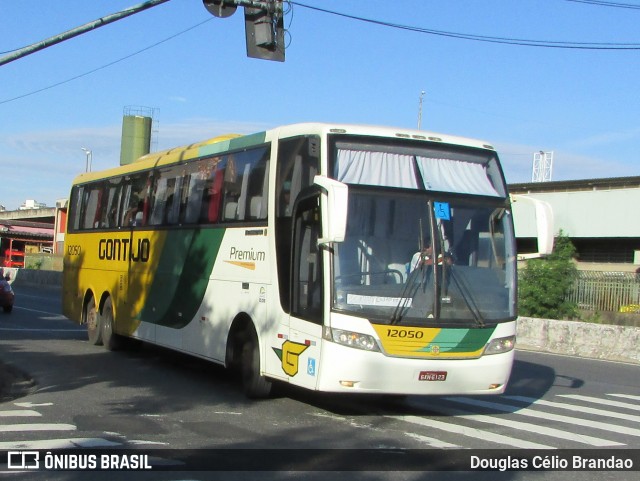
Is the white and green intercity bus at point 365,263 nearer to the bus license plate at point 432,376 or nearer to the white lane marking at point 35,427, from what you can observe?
the bus license plate at point 432,376

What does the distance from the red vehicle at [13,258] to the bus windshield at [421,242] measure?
6106cm

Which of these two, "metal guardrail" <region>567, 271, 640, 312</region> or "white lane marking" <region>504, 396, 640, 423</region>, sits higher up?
"metal guardrail" <region>567, 271, 640, 312</region>

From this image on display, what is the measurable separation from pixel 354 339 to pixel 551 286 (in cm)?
1848

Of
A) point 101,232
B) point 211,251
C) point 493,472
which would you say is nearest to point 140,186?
point 101,232

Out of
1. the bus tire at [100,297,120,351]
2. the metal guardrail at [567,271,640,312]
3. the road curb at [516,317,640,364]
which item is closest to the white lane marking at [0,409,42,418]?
the bus tire at [100,297,120,351]

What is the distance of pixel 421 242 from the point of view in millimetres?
10344

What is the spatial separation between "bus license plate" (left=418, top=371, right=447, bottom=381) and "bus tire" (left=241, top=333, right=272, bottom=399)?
8.50 ft

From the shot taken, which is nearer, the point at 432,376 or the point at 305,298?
the point at 432,376

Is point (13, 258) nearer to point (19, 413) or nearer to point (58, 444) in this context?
point (19, 413)

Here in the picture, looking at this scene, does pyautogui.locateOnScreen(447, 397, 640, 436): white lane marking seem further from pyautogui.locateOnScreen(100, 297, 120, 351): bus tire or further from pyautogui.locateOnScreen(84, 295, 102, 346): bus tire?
pyautogui.locateOnScreen(84, 295, 102, 346): bus tire

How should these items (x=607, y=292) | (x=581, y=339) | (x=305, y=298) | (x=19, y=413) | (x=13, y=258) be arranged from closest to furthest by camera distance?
(x=19, y=413), (x=305, y=298), (x=581, y=339), (x=607, y=292), (x=13, y=258)

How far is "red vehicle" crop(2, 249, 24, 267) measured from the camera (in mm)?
66950

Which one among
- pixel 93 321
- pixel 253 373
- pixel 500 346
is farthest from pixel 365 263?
pixel 93 321

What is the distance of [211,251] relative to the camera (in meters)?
13.6
